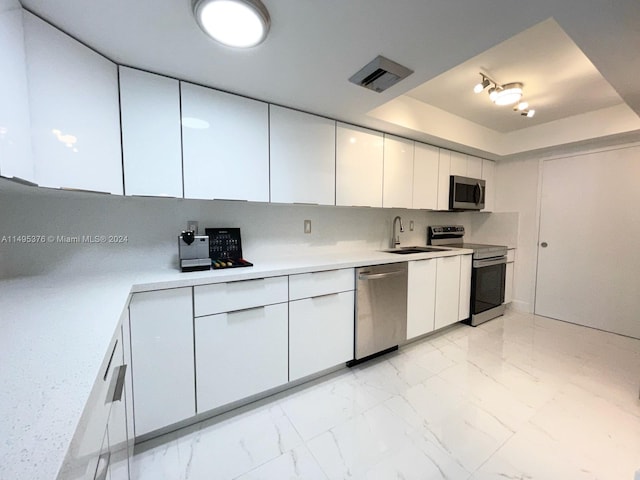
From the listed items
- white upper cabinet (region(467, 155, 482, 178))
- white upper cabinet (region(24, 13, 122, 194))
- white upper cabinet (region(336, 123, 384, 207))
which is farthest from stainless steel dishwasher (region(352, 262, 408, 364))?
white upper cabinet (region(467, 155, 482, 178))

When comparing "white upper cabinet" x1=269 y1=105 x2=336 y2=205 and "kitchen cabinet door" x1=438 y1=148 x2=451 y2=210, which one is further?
"kitchen cabinet door" x1=438 y1=148 x2=451 y2=210

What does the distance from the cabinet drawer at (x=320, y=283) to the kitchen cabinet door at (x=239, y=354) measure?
0.47ft

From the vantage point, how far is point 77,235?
1.59 m

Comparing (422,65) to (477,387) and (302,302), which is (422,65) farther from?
(477,387)

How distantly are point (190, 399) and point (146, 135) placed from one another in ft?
5.01

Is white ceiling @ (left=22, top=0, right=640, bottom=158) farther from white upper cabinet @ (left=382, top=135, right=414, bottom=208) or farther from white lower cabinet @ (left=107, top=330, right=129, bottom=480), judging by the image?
white lower cabinet @ (left=107, top=330, right=129, bottom=480)

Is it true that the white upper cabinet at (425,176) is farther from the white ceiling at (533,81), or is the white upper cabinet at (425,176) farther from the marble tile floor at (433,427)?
the marble tile floor at (433,427)

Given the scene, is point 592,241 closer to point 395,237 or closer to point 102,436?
point 395,237

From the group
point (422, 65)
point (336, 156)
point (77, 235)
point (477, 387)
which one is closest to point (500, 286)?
point (477, 387)

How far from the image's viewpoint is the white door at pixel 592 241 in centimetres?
274

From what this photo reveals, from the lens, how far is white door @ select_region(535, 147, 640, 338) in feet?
8.99

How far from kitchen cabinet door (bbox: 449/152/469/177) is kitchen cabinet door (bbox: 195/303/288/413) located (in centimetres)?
263

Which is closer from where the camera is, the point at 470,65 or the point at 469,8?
the point at 469,8

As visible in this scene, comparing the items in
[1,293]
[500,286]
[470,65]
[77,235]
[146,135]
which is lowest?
[500,286]
